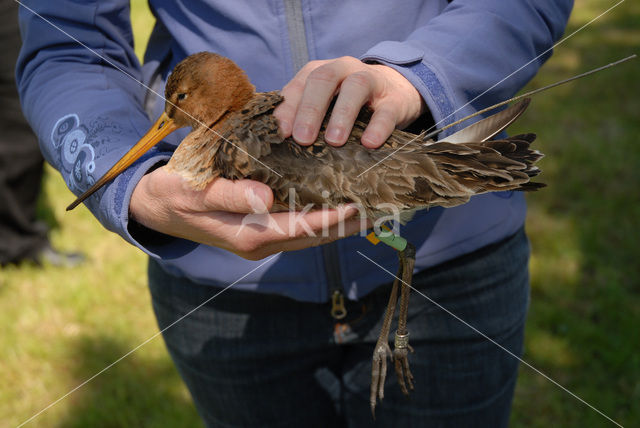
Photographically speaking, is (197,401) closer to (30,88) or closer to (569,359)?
(30,88)

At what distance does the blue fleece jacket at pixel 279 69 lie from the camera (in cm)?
156

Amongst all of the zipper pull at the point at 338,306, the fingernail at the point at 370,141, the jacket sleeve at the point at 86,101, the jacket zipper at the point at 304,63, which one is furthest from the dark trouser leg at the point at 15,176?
the fingernail at the point at 370,141

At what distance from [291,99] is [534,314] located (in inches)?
118

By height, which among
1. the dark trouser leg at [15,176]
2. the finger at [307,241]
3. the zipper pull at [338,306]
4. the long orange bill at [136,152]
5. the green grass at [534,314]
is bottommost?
the green grass at [534,314]

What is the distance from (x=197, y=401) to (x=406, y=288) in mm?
925

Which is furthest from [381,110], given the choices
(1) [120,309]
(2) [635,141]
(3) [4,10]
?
(2) [635,141]

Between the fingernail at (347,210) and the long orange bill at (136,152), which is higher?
the long orange bill at (136,152)

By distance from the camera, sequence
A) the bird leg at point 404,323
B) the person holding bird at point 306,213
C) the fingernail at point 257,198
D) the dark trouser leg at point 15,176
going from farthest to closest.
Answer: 1. the dark trouser leg at point 15,176
2. the bird leg at point 404,323
3. the person holding bird at point 306,213
4. the fingernail at point 257,198

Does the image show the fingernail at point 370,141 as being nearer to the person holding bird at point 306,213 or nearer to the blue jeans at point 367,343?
the person holding bird at point 306,213

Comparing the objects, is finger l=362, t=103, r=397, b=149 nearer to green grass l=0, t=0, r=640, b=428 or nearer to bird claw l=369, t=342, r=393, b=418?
bird claw l=369, t=342, r=393, b=418

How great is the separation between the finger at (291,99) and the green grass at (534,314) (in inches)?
95.6

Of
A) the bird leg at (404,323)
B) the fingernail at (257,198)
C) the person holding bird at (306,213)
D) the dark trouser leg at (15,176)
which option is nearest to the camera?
the fingernail at (257,198)

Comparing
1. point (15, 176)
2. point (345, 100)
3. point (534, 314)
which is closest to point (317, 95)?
point (345, 100)

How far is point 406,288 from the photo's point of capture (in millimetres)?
1662
